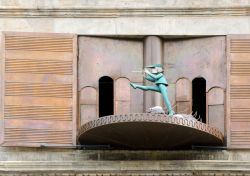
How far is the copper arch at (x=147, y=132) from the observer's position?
31.3 meters

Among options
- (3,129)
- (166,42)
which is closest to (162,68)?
(166,42)

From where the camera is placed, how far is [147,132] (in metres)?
31.8

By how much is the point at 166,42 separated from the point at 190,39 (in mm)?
502

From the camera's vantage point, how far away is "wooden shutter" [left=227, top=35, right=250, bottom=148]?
32.9 metres

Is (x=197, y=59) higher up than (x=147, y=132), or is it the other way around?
(x=197, y=59)

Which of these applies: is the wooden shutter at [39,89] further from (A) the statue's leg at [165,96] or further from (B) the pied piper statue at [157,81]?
(A) the statue's leg at [165,96]

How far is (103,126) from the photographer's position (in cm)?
3152

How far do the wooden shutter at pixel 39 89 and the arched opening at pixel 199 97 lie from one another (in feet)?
8.22

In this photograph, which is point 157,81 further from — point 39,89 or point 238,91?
point 39,89

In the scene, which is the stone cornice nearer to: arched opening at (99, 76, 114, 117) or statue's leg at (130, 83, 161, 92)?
arched opening at (99, 76, 114, 117)

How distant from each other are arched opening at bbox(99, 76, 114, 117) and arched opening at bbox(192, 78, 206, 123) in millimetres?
1699

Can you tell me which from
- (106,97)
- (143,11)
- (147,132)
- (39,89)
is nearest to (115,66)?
(106,97)

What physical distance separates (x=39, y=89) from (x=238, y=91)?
159 inches

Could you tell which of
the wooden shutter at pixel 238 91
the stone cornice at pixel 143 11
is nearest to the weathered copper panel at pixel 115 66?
the stone cornice at pixel 143 11
